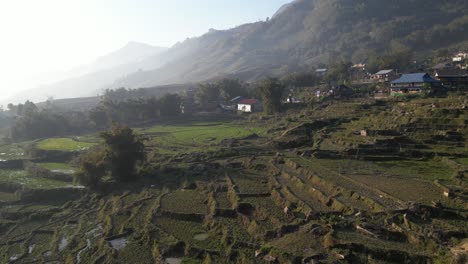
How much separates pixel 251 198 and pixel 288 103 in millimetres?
47743

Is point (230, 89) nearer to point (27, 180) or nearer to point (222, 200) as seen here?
point (27, 180)

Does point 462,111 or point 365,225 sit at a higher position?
point 462,111

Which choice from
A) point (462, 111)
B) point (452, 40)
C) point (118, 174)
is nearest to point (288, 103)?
point (462, 111)

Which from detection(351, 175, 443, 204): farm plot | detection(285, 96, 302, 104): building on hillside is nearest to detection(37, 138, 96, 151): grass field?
detection(285, 96, 302, 104): building on hillside

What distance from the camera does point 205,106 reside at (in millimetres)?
93062

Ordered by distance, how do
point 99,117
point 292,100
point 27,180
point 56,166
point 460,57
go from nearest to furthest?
point 27,180
point 56,166
point 292,100
point 460,57
point 99,117

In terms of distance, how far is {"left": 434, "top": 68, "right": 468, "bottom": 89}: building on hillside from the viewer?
5531cm

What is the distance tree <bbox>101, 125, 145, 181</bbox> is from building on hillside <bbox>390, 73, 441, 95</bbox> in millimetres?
43010

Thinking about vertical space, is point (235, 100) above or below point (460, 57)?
below

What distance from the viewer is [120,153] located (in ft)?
124

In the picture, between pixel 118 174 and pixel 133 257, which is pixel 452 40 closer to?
pixel 118 174

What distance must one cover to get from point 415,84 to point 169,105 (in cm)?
5393

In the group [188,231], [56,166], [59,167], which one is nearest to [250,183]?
[188,231]

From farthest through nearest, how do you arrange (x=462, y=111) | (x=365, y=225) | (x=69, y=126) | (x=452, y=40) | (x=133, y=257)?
(x=452, y=40) < (x=69, y=126) < (x=462, y=111) < (x=133, y=257) < (x=365, y=225)
